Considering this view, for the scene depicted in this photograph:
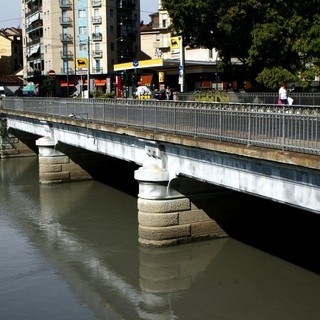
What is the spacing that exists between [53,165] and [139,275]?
15.4m

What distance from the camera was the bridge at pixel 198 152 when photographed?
1234 cm

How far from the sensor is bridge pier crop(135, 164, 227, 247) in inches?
680

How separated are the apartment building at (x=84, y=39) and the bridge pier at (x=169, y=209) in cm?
6292

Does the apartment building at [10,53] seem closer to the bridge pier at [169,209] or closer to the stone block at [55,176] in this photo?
the stone block at [55,176]

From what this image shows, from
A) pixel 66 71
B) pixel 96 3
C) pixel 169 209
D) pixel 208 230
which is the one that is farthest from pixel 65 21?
pixel 169 209

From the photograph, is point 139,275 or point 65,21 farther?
point 65,21

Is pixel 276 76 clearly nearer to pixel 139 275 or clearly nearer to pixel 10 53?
pixel 139 275

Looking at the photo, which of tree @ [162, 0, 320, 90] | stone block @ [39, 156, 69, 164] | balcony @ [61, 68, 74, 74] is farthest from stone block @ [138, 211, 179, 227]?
balcony @ [61, 68, 74, 74]

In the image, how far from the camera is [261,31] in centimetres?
2684

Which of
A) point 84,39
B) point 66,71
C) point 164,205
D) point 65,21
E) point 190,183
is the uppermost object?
point 65,21

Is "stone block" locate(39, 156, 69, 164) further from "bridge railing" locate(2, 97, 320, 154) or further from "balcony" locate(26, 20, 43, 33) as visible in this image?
"balcony" locate(26, 20, 43, 33)

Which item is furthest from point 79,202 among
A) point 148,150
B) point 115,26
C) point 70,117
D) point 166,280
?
point 115,26

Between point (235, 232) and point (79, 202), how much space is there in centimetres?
938

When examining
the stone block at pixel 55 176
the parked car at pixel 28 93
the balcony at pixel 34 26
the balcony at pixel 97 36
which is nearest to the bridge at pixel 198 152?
the stone block at pixel 55 176
